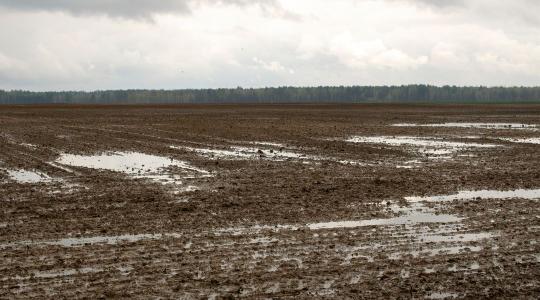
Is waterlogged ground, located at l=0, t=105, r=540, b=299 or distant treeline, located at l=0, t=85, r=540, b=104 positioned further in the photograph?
distant treeline, located at l=0, t=85, r=540, b=104

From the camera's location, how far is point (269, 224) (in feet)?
41.9

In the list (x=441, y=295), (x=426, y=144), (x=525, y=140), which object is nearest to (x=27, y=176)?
(x=441, y=295)

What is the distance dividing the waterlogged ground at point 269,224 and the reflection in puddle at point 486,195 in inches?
2.0

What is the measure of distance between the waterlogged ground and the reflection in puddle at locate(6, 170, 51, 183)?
0.10ft

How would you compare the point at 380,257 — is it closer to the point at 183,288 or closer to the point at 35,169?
the point at 183,288

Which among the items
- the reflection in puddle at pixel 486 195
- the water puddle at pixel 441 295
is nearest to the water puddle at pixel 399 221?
the reflection in puddle at pixel 486 195

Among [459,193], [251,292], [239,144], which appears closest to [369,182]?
[459,193]

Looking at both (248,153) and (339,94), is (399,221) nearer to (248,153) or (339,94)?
(248,153)

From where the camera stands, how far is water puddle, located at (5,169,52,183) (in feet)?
60.5

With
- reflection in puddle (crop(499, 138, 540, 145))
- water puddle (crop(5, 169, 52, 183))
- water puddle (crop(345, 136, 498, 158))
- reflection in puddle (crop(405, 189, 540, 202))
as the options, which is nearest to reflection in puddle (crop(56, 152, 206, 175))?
water puddle (crop(5, 169, 52, 183))

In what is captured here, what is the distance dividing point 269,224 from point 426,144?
18.3 m

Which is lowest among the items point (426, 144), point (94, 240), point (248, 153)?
point (94, 240)

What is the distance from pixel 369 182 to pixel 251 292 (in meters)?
9.86

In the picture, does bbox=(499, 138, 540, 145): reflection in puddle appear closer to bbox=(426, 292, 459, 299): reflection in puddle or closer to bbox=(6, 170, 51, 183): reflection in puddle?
bbox=(6, 170, 51, 183): reflection in puddle
